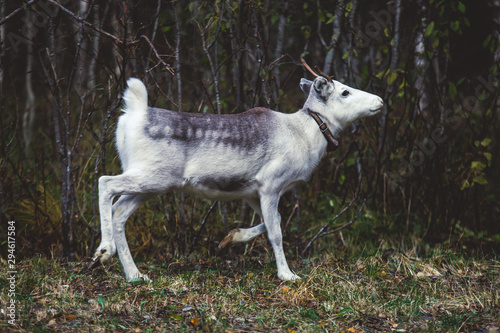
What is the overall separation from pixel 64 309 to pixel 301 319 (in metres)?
1.73

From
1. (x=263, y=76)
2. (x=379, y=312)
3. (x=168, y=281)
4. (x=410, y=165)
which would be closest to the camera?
(x=379, y=312)

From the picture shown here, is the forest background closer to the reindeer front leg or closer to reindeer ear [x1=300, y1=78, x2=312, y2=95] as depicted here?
reindeer ear [x1=300, y1=78, x2=312, y2=95]

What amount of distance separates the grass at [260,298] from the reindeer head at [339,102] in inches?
58.7

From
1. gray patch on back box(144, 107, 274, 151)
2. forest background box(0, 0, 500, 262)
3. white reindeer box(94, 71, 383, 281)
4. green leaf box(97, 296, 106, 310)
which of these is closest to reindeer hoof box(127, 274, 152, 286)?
white reindeer box(94, 71, 383, 281)

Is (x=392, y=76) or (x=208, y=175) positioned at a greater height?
(x=392, y=76)

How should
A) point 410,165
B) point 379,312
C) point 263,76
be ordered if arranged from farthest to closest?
point 410,165 < point 263,76 < point 379,312

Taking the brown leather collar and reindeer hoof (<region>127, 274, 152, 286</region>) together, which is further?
the brown leather collar

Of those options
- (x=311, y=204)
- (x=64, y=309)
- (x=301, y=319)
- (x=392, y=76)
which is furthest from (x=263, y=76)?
(x=64, y=309)

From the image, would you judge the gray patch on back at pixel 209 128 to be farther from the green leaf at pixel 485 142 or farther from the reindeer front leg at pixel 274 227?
the green leaf at pixel 485 142

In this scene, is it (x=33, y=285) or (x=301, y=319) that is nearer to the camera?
(x=301, y=319)

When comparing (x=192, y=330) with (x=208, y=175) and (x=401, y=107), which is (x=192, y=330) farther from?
(x=401, y=107)

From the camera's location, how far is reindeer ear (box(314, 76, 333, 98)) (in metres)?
5.05

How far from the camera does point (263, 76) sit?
5891 millimetres

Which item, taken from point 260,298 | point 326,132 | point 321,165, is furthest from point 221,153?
point 321,165
